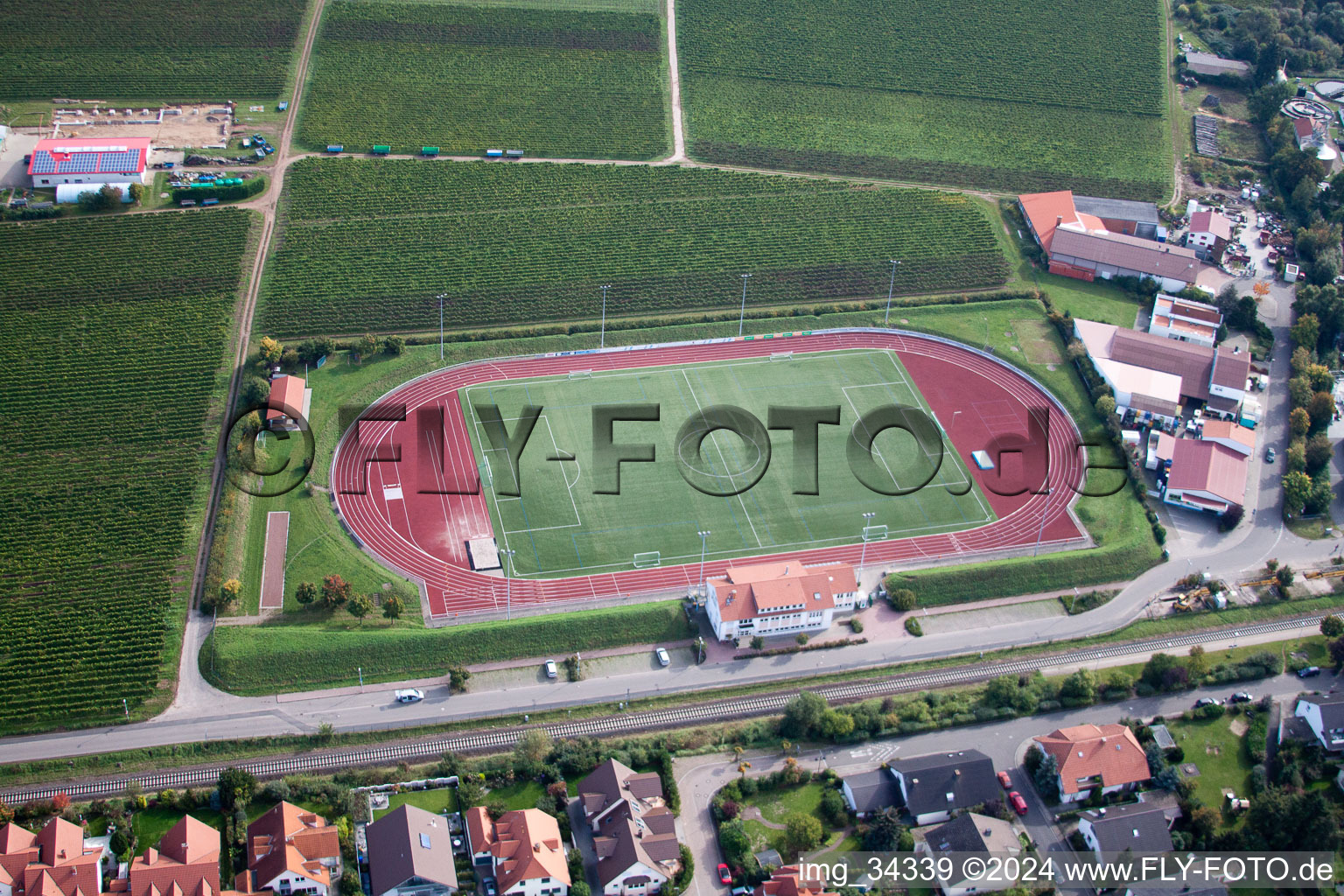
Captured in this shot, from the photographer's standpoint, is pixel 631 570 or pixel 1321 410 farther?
pixel 1321 410

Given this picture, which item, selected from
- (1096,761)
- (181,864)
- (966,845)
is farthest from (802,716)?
(181,864)

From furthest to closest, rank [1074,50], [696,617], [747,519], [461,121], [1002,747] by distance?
[1074,50], [461,121], [747,519], [696,617], [1002,747]

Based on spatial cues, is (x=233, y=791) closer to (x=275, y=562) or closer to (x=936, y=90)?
(x=275, y=562)

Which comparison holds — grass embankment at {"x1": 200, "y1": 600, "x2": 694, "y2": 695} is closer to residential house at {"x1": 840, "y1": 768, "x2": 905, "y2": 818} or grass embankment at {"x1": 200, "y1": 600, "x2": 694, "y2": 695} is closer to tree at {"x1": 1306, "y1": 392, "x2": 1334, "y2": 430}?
residential house at {"x1": 840, "y1": 768, "x2": 905, "y2": 818}

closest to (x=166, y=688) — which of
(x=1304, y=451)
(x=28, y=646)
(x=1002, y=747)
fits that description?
(x=28, y=646)

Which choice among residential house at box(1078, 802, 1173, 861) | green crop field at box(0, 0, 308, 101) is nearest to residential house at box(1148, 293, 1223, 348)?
residential house at box(1078, 802, 1173, 861)

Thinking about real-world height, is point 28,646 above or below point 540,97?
below

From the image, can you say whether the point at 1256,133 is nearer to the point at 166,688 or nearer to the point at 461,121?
the point at 461,121
